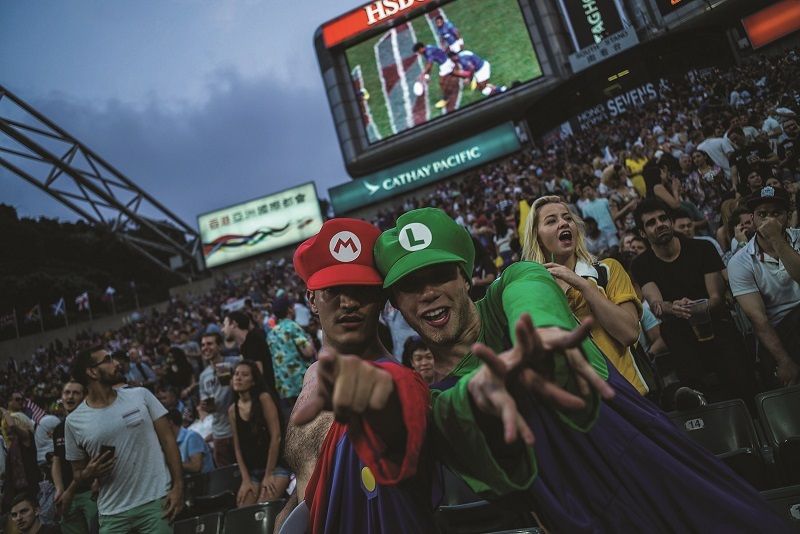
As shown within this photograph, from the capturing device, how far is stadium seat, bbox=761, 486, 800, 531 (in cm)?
204

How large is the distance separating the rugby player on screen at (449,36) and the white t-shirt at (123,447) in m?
27.6

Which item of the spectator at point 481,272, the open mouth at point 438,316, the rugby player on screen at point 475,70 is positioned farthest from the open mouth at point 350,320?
the rugby player on screen at point 475,70

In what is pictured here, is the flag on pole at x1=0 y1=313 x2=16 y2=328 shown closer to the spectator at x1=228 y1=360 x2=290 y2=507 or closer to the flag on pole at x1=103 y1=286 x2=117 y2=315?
the flag on pole at x1=103 y1=286 x2=117 y2=315

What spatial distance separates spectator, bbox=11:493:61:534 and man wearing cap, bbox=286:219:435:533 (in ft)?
17.2

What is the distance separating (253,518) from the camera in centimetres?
386

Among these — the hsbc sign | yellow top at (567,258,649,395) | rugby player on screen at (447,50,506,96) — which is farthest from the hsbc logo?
yellow top at (567,258,649,395)

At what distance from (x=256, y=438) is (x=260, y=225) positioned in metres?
30.1

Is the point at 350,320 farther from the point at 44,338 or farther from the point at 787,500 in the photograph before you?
the point at 44,338

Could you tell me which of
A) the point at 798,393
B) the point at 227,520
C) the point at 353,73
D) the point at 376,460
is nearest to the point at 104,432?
the point at 227,520

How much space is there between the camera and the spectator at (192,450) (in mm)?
6250

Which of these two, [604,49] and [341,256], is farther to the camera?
[604,49]

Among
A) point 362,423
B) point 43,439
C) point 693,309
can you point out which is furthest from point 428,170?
point 362,423

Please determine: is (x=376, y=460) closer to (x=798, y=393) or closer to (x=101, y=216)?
(x=798, y=393)

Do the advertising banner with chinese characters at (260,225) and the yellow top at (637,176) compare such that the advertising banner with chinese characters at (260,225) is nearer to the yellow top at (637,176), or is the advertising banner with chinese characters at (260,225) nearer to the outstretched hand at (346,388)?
the yellow top at (637,176)
